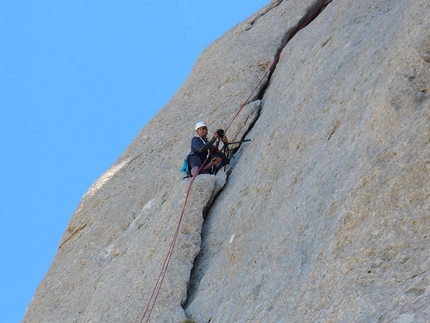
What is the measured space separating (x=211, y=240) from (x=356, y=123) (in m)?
3.47

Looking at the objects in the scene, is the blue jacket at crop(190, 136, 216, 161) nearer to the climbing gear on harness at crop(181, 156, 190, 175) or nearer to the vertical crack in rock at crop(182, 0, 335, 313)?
the climbing gear on harness at crop(181, 156, 190, 175)

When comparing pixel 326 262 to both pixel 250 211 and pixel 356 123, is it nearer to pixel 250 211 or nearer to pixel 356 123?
pixel 356 123

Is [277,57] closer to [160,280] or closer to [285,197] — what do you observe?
[285,197]

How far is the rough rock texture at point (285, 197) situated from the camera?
849cm

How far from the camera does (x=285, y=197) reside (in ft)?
37.2

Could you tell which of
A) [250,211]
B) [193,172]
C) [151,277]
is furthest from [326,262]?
[193,172]

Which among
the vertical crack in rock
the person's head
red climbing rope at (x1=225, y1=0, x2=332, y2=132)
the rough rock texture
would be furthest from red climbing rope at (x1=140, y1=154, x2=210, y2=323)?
red climbing rope at (x1=225, y1=0, x2=332, y2=132)

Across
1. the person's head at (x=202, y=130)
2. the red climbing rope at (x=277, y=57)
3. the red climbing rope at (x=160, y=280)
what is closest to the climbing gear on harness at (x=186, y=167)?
the person's head at (x=202, y=130)

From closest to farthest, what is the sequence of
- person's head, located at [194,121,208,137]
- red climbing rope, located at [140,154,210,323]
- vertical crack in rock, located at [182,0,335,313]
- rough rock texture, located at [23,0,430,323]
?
rough rock texture, located at [23,0,430,323], red climbing rope, located at [140,154,210,323], vertical crack in rock, located at [182,0,335,313], person's head, located at [194,121,208,137]

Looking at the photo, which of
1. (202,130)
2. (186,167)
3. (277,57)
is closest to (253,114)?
(202,130)

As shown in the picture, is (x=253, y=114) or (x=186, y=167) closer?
(x=186, y=167)

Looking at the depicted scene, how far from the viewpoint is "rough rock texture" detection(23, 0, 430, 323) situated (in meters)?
8.49

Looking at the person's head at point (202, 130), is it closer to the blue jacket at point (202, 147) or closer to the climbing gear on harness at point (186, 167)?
the blue jacket at point (202, 147)

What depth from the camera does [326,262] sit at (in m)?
8.80
